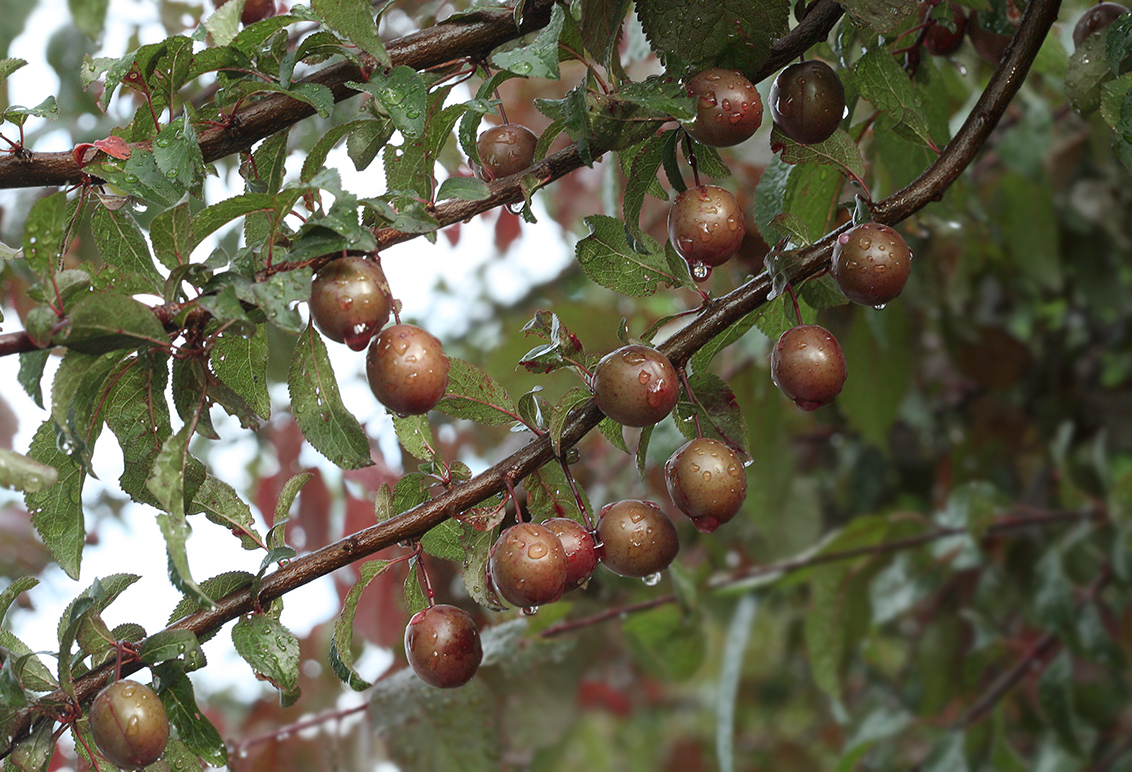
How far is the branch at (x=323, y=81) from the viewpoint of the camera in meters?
0.55

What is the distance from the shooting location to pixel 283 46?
21.4 inches

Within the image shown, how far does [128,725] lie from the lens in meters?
0.46

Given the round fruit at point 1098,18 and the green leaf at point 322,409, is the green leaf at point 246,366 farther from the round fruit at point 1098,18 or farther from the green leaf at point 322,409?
the round fruit at point 1098,18

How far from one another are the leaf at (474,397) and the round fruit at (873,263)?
7.9 inches

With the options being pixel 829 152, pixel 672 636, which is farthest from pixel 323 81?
pixel 672 636

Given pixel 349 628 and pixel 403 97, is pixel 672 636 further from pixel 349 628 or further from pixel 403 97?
pixel 403 97

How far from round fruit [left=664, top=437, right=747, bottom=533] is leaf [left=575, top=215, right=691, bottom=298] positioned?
11 centimetres

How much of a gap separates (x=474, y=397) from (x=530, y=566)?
13cm

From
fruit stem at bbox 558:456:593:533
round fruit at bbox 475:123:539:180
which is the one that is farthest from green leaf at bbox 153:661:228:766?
round fruit at bbox 475:123:539:180

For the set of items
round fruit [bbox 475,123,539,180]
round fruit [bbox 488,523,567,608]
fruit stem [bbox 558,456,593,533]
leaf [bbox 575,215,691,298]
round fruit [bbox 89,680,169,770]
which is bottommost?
round fruit [bbox 89,680,169,770]

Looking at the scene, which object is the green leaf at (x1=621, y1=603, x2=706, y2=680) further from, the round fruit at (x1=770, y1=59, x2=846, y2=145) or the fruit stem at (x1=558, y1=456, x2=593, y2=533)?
the round fruit at (x1=770, y1=59, x2=846, y2=145)

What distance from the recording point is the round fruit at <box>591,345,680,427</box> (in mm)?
475

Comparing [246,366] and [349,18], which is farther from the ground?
[349,18]

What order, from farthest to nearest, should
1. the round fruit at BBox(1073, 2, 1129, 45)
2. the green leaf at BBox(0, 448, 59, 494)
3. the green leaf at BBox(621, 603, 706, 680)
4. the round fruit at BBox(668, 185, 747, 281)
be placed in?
the green leaf at BBox(621, 603, 706, 680) → the round fruit at BBox(1073, 2, 1129, 45) → the round fruit at BBox(668, 185, 747, 281) → the green leaf at BBox(0, 448, 59, 494)
